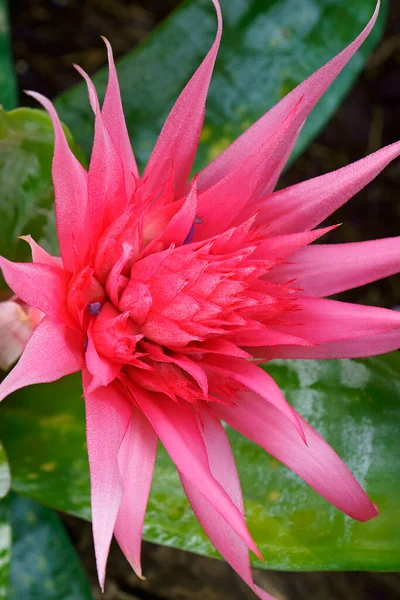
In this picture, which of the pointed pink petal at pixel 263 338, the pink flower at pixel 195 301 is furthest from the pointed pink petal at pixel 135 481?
the pointed pink petal at pixel 263 338

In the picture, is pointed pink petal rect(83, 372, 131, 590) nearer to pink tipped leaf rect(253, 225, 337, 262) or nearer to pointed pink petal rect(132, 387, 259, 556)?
pointed pink petal rect(132, 387, 259, 556)

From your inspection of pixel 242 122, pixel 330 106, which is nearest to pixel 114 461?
pixel 242 122

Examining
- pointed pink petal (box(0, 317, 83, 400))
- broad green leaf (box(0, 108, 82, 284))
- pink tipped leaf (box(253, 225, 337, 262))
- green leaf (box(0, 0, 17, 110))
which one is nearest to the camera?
pointed pink petal (box(0, 317, 83, 400))

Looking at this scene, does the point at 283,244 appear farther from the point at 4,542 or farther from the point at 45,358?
the point at 4,542

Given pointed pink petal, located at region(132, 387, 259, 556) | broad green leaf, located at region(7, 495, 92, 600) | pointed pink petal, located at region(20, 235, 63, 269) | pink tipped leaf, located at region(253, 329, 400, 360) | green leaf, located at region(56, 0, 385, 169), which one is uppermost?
green leaf, located at region(56, 0, 385, 169)

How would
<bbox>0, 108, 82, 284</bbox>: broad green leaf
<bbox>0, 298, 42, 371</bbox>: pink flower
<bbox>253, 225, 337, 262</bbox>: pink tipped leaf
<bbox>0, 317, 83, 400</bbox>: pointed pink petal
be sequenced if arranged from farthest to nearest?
1. <bbox>0, 108, 82, 284</bbox>: broad green leaf
2. <bbox>0, 298, 42, 371</bbox>: pink flower
3. <bbox>253, 225, 337, 262</bbox>: pink tipped leaf
4. <bbox>0, 317, 83, 400</bbox>: pointed pink petal

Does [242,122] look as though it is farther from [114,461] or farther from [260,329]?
[114,461]

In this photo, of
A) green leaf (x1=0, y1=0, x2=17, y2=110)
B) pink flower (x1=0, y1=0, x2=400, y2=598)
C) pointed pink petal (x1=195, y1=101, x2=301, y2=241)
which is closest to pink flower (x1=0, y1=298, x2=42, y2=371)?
pink flower (x1=0, y1=0, x2=400, y2=598)
